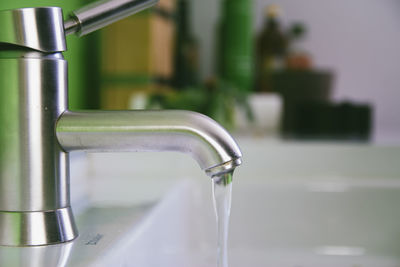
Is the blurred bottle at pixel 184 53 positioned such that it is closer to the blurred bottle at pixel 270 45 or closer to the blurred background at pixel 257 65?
the blurred background at pixel 257 65

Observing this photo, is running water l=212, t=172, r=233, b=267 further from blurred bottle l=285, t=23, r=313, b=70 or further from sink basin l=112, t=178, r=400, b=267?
blurred bottle l=285, t=23, r=313, b=70

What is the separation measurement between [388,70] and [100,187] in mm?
949

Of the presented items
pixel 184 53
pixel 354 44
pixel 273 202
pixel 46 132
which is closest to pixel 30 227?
pixel 46 132

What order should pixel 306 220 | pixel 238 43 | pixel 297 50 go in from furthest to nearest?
pixel 297 50 < pixel 238 43 < pixel 306 220

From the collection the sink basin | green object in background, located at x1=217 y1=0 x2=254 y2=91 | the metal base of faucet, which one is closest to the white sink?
the sink basin

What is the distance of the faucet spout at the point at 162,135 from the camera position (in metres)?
0.28

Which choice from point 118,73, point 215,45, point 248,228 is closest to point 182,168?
point 248,228

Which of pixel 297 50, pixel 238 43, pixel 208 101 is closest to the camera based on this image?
pixel 208 101

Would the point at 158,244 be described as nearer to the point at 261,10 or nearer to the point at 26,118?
the point at 26,118

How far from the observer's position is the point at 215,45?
1319 millimetres

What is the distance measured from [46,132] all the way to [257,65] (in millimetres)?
1019

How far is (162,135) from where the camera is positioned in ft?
0.94

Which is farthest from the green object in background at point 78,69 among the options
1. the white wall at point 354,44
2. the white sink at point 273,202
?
A: the white wall at point 354,44

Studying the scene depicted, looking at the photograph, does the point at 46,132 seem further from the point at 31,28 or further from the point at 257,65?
the point at 257,65
